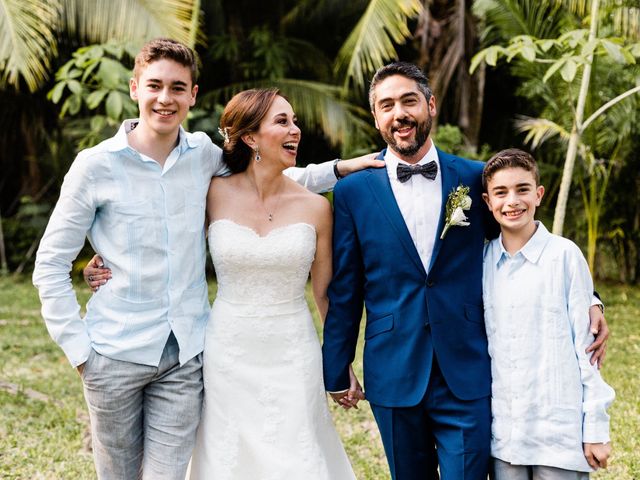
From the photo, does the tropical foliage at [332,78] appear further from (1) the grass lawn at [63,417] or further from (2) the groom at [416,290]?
(2) the groom at [416,290]

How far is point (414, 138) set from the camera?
3107 millimetres

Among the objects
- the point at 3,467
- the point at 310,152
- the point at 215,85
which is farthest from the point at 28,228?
the point at 3,467

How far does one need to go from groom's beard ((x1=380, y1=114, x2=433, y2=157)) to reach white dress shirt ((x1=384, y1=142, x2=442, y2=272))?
3.4 inches

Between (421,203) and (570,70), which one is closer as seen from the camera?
(421,203)

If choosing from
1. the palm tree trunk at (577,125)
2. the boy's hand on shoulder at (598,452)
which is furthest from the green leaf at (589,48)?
the boy's hand on shoulder at (598,452)

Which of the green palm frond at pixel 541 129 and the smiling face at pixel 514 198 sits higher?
the green palm frond at pixel 541 129

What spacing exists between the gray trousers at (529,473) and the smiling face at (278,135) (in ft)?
5.07

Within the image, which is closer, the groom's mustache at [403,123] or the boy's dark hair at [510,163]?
the boy's dark hair at [510,163]

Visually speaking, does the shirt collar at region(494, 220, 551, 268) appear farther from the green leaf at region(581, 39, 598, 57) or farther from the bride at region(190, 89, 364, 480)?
the green leaf at region(581, 39, 598, 57)

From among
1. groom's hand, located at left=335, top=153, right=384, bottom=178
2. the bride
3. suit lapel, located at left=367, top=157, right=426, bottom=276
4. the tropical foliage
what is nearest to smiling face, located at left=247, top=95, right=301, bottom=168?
the bride

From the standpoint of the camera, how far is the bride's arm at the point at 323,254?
341 centimetres

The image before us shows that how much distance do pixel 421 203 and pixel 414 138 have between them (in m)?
0.27

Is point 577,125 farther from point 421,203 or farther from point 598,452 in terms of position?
point 598,452

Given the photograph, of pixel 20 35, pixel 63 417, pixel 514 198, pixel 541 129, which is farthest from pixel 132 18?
pixel 514 198
